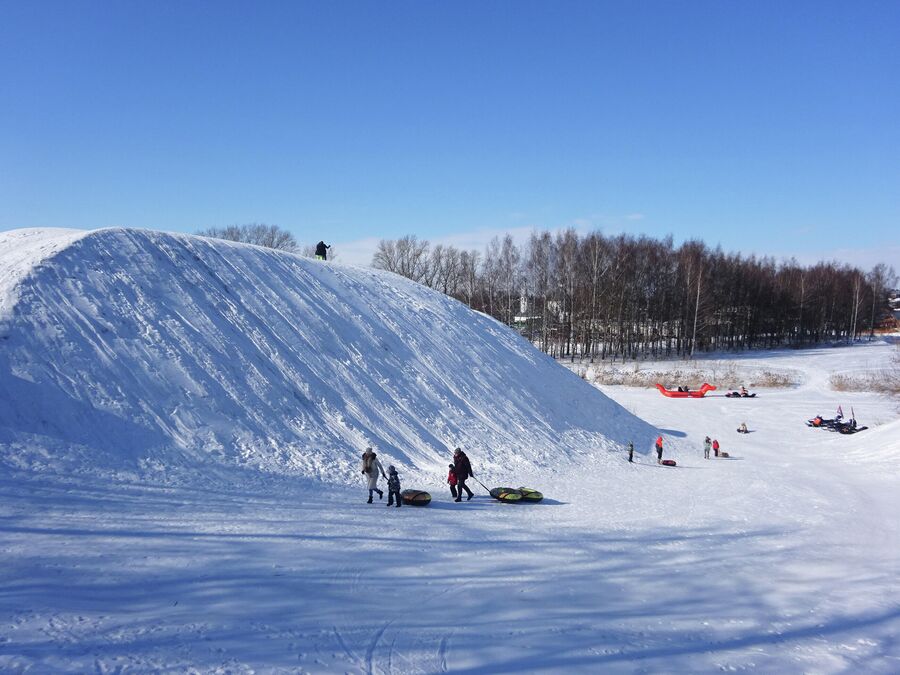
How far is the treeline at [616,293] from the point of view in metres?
58.9

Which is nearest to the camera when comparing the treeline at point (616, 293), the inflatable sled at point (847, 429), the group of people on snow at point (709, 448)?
the group of people on snow at point (709, 448)

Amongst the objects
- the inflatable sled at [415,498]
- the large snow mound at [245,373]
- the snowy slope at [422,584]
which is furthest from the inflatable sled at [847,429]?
the inflatable sled at [415,498]

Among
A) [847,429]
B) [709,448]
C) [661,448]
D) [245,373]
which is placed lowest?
[709,448]

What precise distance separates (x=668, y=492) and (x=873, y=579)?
6750 millimetres

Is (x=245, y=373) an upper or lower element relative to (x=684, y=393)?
upper

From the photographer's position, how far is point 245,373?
55.6ft

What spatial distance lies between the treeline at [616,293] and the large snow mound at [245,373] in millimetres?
32449

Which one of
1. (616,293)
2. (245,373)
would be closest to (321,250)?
(245,373)

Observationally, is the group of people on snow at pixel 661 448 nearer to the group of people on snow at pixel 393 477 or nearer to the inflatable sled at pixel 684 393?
the group of people on snow at pixel 393 477

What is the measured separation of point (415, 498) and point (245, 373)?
7377 millimetres

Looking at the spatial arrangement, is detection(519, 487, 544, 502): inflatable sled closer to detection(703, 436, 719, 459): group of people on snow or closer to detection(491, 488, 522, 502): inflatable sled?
detection(491, 488, 522, 502): inflatable sled

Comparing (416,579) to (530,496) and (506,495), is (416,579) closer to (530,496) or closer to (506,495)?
(506,495)

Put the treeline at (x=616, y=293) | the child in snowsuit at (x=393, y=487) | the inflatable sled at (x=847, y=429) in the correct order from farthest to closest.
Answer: the treeline at (x=616, y=293) < the inflatable sled at (x=847, y=429) < the child in snowsuit at (x=393, y=487)

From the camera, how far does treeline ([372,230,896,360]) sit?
58.9m
